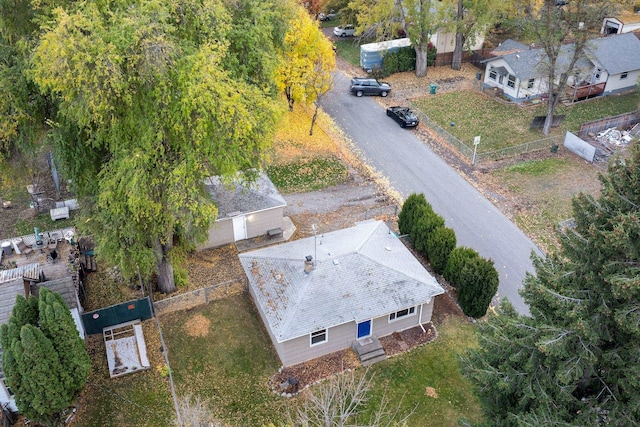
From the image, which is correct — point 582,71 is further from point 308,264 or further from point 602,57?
point 308,264

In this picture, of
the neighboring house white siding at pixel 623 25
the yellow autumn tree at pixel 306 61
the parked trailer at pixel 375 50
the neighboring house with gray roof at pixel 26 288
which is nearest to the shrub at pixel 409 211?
the yellow autumn tree at pixel 306 61

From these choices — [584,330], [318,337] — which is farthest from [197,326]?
[584,330]

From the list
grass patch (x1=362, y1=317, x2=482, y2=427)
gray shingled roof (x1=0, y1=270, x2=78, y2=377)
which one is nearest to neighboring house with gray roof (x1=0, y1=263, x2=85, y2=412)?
gray shingled roof (x1=0, y1=270, x2=78, y2=377)

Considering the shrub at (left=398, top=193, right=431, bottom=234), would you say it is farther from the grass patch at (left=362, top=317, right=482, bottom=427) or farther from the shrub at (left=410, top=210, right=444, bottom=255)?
the grass patch at (left=362, top=317, right=482, bottom=427)

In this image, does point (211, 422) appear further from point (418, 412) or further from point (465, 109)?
point (465, 109)

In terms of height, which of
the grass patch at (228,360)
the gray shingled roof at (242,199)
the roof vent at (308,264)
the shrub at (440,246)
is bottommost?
the grass patch at (228,360)

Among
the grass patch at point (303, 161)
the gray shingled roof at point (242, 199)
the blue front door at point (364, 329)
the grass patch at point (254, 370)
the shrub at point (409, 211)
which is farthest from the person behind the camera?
the grass patch at point (303, 161)

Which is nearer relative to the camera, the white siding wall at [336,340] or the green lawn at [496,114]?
the white siding wall at [336,340]

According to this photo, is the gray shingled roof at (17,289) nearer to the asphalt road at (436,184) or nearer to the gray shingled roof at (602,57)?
the asphalt road at (436,184)
